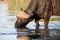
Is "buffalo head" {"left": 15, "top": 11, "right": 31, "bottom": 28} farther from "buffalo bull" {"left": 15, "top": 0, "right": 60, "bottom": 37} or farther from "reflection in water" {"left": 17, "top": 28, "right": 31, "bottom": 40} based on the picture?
"reflection in water" {"left": 17, "top": 28, "right": 31, "bottom": 40}

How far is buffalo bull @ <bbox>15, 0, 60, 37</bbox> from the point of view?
26.6ft

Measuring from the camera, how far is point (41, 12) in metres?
8.18

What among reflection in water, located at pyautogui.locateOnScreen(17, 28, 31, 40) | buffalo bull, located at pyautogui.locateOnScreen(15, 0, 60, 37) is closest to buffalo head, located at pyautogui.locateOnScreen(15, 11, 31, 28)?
buffalo bull, located at pyautogui.locateOnScreen(15, 0, 60, 37)

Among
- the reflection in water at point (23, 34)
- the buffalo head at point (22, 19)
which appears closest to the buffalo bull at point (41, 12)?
the buffalo head at point (22, 19)

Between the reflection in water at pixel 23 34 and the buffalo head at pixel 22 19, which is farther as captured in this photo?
the buffalo head at pixel 22 19

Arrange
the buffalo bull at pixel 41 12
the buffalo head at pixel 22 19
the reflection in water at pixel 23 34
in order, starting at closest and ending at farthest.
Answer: the reflection in water at pixel 23 34 < the buffalo bull at pixel 41 12 < the buffalo head at pixel 22 19

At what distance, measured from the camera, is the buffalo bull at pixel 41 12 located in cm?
811

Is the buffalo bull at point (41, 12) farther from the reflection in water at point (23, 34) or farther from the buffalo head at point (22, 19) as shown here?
the reflection in water at point (23, 34)

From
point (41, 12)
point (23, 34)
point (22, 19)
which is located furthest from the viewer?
point (22, 19)

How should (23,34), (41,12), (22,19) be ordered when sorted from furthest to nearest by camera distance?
(22,19) < (41,12) < (23,34)

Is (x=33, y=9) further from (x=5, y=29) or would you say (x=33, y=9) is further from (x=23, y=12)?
(x=5, y=29)

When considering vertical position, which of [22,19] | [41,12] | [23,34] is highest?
[41,12]

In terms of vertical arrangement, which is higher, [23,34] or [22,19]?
[22,19]

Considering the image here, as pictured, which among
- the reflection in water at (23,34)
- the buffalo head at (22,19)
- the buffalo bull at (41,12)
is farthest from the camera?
the buffalo head at (22,19)
